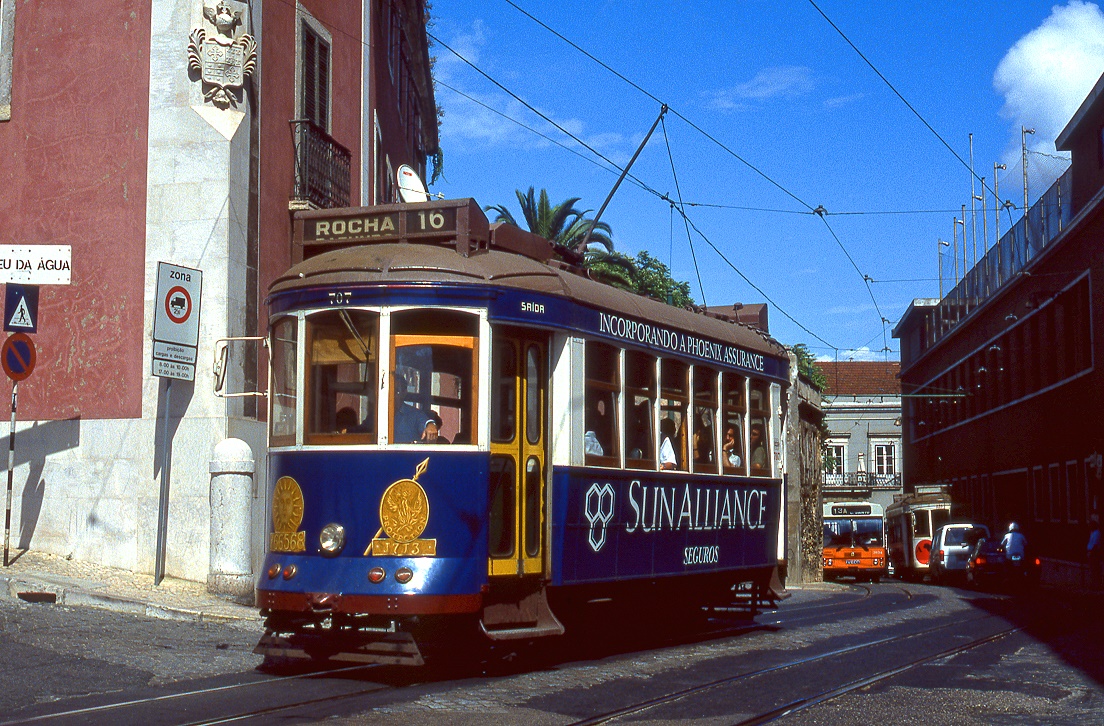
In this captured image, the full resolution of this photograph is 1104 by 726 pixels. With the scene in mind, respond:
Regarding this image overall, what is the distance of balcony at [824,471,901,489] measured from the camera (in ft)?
263

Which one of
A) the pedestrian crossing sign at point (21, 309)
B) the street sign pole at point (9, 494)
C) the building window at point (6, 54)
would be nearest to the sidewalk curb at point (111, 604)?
the street sign pole at point (9, 494)

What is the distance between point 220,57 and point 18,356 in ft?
13.3

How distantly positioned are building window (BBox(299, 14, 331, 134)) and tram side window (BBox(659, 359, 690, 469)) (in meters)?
7.55

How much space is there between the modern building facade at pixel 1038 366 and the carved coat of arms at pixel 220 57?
2328 cm

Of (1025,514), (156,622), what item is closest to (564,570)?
(156,622)

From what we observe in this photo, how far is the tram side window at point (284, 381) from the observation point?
10.4 metres

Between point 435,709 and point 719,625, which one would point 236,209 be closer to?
point 719,625

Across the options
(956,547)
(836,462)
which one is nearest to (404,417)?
(956,547)

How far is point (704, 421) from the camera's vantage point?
514 inches

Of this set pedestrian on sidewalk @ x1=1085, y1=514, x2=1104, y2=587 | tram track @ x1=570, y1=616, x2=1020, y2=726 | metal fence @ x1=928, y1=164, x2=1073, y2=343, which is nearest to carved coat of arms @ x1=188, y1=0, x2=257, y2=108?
Answer: tram track @ x1=570, y1=616, x2=1020, y2=726

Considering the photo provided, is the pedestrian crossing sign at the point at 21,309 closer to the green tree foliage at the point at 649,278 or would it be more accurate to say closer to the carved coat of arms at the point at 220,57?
the carved coat of arms at the point at 220,57

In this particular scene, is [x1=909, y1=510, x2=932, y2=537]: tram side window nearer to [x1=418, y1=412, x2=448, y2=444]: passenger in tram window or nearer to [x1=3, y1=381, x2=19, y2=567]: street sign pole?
[x1=3, y1=381, x2=19, y2=567]: street sign pole

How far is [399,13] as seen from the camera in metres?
27.8

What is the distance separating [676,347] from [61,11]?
28.2ft
